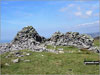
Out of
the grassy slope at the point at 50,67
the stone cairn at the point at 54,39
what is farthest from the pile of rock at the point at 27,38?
the grassy slope at the point at 50,67

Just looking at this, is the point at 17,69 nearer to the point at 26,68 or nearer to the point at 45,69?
the point at 26,68

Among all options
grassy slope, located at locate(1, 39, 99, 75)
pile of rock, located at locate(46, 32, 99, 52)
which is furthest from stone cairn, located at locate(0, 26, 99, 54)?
grassy slope, located at locate(1, 39, 99, 75)

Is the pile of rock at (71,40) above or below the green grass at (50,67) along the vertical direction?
above

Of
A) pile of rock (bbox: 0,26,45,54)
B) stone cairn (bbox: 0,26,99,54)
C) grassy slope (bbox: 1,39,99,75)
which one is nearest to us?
grassy slope (bbox: 1,39,99,75)

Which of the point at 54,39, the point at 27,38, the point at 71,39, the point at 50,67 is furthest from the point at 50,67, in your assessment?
the point at 54,39

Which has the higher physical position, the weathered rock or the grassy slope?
the weathered rock

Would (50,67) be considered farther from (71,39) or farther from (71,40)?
(71,39)

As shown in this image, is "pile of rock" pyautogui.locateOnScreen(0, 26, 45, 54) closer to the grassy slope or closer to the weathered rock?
the weathered rock

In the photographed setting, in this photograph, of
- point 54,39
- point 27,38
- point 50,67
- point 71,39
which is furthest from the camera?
point 54,39

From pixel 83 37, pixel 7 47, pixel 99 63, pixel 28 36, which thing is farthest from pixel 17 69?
pixel 83 37

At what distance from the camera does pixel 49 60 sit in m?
35.3

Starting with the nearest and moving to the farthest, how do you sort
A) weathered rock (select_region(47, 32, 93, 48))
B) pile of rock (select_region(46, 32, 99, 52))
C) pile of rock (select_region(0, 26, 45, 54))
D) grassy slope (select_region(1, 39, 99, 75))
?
grassy slope (select_region(1, 39, 99, 75))
pile of rock (select_region(0, 26, 45, 54))
pile of rock (select_region(46, 32, 99, 52))
weathered rock (select_region(47, 32, 93, 48))

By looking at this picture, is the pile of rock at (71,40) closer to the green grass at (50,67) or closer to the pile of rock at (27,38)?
the pile of rock at (27,38)

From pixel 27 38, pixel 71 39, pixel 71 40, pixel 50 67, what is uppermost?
pixel 27 38
